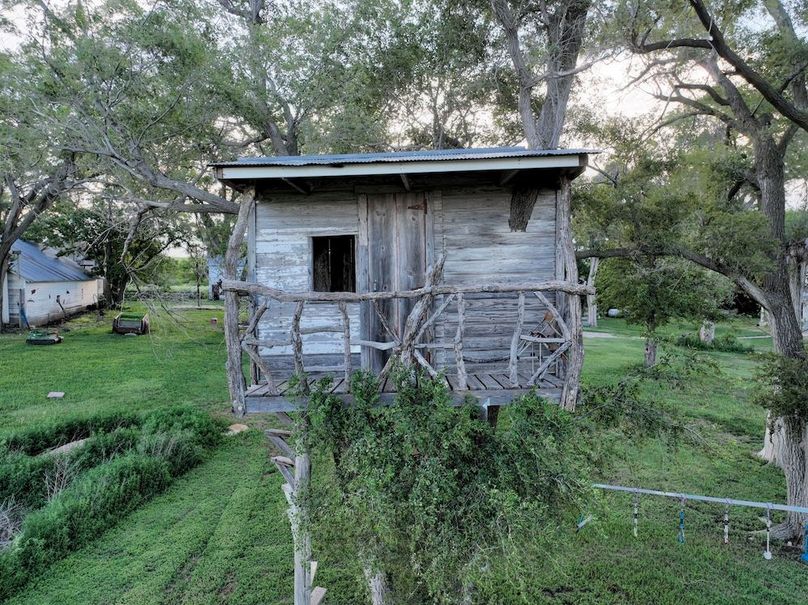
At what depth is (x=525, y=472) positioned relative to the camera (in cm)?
478

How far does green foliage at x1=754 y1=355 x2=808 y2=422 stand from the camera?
8656 millimetres

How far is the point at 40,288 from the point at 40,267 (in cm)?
243

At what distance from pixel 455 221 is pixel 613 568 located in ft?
22.9

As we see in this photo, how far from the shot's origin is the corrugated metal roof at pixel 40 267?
94.0 ft

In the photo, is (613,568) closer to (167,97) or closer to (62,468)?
(62,468)

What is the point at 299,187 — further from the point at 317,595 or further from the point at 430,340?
the point at 317,595

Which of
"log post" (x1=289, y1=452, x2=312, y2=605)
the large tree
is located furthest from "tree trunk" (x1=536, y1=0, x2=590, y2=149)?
"log post" (x1=289, y1=452, x2=312, y2=605)

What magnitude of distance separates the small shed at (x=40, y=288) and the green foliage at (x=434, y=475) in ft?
103

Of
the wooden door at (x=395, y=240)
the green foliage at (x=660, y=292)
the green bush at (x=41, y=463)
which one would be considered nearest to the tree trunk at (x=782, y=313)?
the green foliage at (x=660, y=292)

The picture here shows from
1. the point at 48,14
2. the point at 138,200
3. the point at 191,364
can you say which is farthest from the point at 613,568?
the point at 191,364

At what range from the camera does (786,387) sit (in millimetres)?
8766

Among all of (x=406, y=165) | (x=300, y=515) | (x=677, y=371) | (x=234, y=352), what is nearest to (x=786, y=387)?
(x=677, y=371)

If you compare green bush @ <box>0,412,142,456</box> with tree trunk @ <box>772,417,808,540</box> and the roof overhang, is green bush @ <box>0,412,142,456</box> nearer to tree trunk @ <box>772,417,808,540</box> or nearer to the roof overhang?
the roof overhang

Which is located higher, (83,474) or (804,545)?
(83,474)
